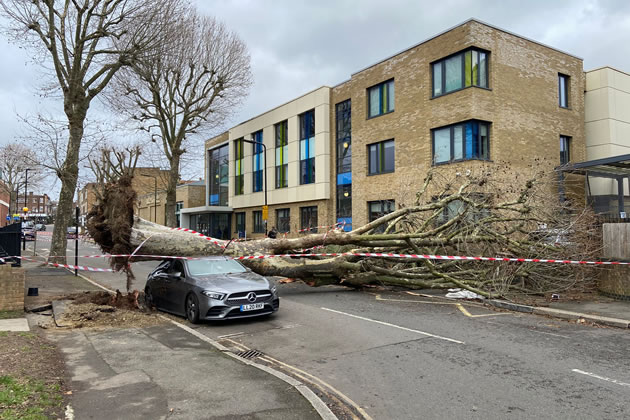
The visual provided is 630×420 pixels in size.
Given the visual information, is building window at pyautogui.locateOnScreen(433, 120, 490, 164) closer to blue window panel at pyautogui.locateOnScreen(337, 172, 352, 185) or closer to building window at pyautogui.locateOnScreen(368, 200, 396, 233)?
building window at pyautogui.locateOnScreen(368, 200, 396, 233)

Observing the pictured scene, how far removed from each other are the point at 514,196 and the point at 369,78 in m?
13.7

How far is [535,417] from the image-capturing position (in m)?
4.24

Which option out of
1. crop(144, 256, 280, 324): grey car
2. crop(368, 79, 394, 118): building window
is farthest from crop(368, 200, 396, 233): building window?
crop(144, 256, 280, 324): grey car

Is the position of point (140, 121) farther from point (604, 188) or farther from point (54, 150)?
point (604, 188)

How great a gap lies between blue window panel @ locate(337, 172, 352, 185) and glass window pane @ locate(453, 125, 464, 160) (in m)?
8.73

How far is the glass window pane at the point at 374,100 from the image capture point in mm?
27172

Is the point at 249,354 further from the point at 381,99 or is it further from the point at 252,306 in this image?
the point at 381,99

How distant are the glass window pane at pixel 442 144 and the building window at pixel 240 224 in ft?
74.8

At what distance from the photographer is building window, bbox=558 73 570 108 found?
2456 centimetres

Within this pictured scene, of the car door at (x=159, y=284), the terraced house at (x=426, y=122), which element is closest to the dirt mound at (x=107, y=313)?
the car door at (x=159, y=284)

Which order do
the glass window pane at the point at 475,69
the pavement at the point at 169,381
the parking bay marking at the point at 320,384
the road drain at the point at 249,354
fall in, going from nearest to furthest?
1. the pavement at the point at 169,381
2. the parking bay marking at the point at 320,384
3. the road drain at the point at 249,354
4. the glass window pane at the point at 475,69

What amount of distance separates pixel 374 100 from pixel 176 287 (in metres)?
21.0

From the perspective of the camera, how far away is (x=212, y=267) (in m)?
9.62

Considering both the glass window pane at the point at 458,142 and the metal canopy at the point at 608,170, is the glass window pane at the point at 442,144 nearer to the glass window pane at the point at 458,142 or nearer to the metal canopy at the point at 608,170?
the glass window pane at the point at 458,142
